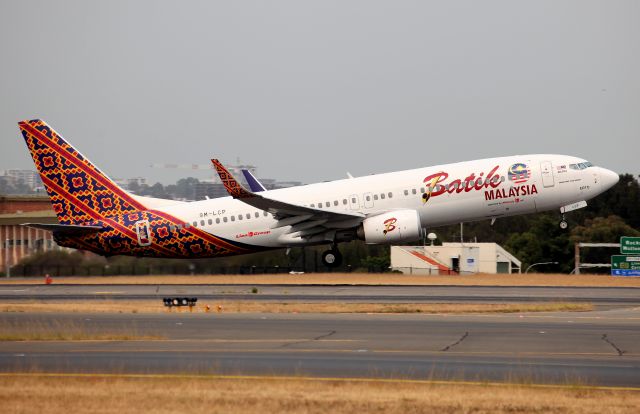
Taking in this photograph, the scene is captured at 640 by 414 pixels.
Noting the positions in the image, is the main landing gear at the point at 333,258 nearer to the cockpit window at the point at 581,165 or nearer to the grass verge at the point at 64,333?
the cockpit window at the point at 581,165

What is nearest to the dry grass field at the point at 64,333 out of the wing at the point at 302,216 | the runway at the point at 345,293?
the runway at the point at 345,293

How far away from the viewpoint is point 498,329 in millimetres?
25875

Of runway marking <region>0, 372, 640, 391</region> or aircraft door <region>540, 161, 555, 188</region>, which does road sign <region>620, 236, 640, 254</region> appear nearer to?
aircraft door <region>540, 161, 555, 188</region>

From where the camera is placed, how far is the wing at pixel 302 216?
138 feet

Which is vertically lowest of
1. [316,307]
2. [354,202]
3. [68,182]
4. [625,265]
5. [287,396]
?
[287,396]

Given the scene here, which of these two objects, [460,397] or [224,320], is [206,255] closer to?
[224,320]

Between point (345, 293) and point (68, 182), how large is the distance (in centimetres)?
1500

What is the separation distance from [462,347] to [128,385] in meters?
8.39

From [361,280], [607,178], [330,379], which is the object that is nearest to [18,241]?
[361,280]

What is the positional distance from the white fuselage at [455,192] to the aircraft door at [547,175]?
0.04m

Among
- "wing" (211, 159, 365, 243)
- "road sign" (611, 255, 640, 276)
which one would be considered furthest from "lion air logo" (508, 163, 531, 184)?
"road sign" (611, 255, 640, 276)

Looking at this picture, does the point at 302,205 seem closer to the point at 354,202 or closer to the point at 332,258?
the point at 354,202

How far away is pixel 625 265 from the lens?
50.7 m

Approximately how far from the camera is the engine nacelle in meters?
42.3
